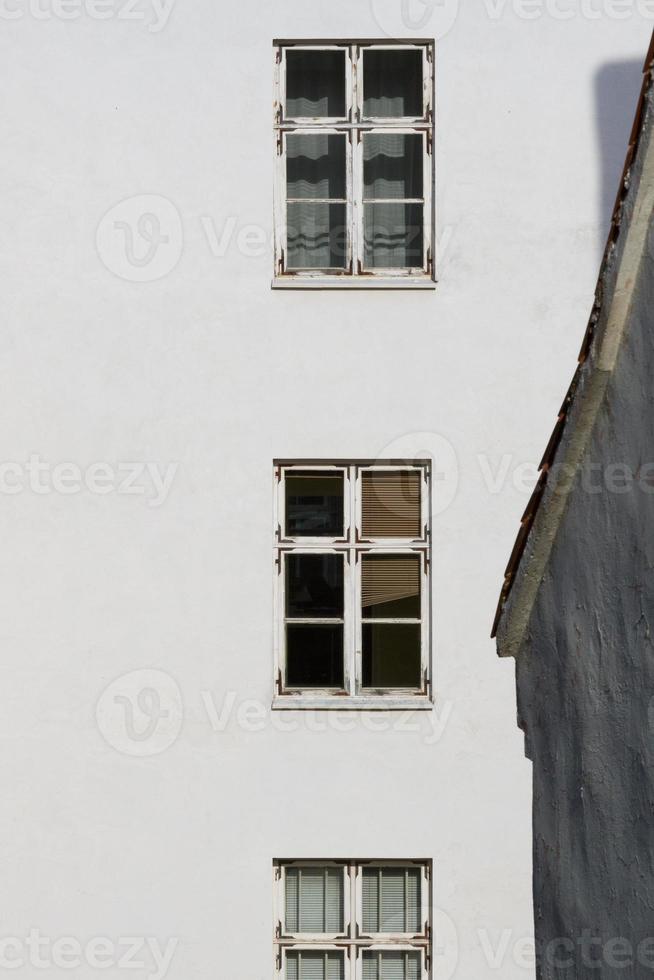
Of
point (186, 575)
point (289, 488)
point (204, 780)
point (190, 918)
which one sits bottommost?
point (190, 918)

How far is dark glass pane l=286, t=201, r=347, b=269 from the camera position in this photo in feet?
32.8

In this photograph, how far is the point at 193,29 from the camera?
9703mm

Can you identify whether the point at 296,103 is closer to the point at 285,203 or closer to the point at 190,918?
the point at 285,203

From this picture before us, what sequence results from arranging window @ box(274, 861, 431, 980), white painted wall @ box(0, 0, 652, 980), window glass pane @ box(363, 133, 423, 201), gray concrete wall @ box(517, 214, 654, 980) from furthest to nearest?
window glass pane @ box(363, 133, 423, 201)
window @ box(274, 861, 431, 980)
white painted wall @ box(0, 0, 652, 980)
gray concrete wall @ box(517, 214, 654, 980)

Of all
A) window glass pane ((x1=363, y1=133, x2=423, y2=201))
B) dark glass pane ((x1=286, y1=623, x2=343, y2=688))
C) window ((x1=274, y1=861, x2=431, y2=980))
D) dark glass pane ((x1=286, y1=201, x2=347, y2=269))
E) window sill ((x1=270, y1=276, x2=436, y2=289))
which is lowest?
window ((x1=274, y1=861, x2=431, y2=980))

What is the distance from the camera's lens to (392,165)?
32.8ft

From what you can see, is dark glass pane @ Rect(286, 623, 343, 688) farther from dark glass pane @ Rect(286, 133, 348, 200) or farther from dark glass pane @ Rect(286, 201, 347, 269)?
dark glass pane @ Rect(286, 133, 348, 200)

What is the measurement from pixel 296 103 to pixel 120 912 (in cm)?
596

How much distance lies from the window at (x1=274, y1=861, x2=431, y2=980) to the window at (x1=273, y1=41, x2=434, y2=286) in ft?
14.0

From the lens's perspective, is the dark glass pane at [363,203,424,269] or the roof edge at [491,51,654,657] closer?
the roof edge at [491,51,654,657]

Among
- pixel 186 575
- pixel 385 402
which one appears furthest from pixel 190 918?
pixel 385 402

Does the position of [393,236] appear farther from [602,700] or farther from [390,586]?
[602,700]

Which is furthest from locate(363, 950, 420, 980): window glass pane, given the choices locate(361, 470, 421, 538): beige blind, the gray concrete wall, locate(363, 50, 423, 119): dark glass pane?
locate(363, 50, 423, 119): dark glass pane

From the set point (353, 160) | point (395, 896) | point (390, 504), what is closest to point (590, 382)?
point (390, 504)
